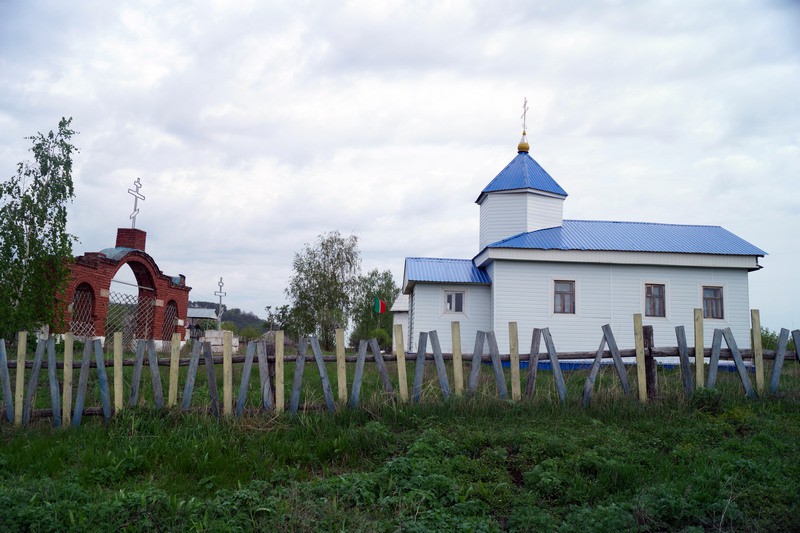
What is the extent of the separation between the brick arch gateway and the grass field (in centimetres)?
1194

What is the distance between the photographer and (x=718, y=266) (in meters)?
18.9

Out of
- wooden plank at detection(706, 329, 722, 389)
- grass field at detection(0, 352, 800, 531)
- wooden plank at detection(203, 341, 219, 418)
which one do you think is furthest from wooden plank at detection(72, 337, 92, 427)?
wooden plank at detection(706, 329, 722, 389)

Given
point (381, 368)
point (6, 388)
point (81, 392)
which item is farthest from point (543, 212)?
point (6, 388)

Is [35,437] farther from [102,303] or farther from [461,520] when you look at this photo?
[102,303]

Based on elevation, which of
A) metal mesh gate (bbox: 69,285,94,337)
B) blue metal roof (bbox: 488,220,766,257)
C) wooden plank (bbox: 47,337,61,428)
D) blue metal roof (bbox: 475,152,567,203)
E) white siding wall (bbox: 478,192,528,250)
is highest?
blue metal roof (bbox: 475,152,567,203)

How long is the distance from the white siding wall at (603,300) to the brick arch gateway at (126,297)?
12.6 metres

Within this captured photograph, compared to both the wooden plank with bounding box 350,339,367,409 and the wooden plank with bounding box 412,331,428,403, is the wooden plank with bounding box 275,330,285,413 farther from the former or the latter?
the wooden plank with bounding box 412,331,428,403

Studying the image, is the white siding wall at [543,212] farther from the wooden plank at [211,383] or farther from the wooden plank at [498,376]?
the wooden plank at [211,383]

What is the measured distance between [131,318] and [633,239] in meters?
17.7

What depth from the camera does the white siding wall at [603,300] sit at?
1861 centimetres

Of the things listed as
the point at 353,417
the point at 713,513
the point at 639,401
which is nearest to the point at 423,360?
the point at 353,417

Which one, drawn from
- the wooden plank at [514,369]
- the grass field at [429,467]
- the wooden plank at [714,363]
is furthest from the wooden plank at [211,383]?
the wooden plank at [714,363]

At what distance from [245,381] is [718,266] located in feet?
53.1

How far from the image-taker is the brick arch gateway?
19203 mm
